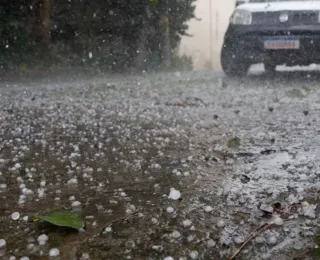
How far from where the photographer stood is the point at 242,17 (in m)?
6.16

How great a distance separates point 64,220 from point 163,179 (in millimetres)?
642

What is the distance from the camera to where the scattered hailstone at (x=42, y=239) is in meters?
1.37

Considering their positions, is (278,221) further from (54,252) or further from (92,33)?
(92,33)

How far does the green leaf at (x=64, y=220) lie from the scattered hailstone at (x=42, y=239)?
61mm

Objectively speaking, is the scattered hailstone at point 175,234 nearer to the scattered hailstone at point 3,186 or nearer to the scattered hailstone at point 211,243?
the scattered hailstone at point 211,243

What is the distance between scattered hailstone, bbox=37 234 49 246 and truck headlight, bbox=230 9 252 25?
520 centimetres

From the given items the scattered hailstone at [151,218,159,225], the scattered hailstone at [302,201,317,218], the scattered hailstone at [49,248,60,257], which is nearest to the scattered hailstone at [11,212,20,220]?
the scattered hailstone at [49,248,60,257]

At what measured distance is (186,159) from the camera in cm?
234

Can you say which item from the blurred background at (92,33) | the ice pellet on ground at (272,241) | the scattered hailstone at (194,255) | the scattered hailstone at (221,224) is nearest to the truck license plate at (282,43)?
the blurred background at (92,33)

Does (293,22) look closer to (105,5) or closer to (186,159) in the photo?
(105,5)

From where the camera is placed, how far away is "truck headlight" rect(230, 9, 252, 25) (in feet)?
20.0

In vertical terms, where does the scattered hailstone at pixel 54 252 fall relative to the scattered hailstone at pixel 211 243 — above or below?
above

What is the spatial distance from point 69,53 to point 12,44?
1.07 meters

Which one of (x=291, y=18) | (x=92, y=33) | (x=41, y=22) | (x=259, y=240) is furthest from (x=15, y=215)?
(x=92, y=33)
